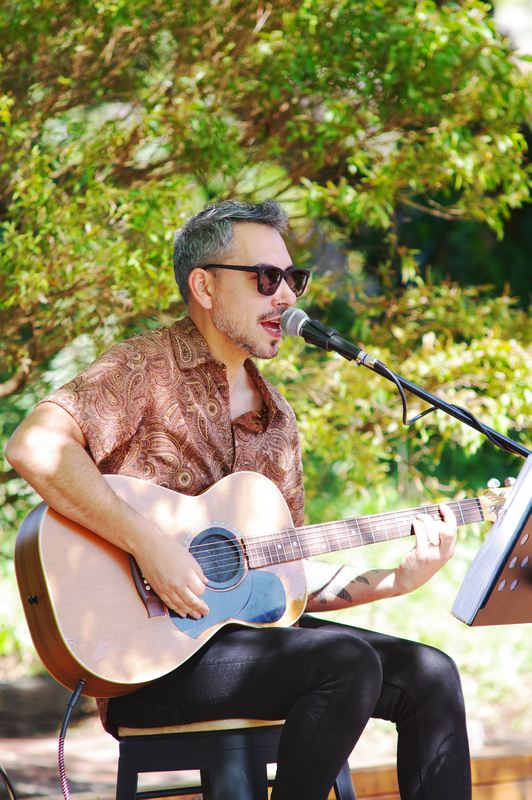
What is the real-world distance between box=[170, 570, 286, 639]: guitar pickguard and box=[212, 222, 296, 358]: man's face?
622 millimetres

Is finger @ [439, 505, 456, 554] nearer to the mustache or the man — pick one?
the man

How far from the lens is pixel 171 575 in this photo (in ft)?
7.26

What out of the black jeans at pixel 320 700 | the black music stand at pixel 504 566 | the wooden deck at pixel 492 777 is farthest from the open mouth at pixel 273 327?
the wooden deck at pixel 492 777

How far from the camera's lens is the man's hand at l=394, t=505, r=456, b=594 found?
2.45 meters

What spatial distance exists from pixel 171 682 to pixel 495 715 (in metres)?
3.54

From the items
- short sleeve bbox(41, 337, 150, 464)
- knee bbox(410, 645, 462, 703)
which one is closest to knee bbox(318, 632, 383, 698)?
knee bbox(410, 645, 462, 703)

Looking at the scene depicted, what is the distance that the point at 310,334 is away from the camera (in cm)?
237

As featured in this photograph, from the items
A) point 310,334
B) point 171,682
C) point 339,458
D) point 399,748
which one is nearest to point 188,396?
point 310,334

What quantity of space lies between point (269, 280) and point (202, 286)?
196mm

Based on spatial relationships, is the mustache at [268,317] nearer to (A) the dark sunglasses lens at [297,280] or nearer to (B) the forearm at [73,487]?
(A) the dark sunglasses lens at [297,280]

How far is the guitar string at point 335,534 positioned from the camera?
240 cm

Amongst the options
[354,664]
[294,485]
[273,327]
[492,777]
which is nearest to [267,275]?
[273,327]

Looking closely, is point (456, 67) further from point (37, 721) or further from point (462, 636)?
point (37, 721)

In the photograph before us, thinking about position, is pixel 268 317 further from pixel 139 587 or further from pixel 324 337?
pixel 139 587
